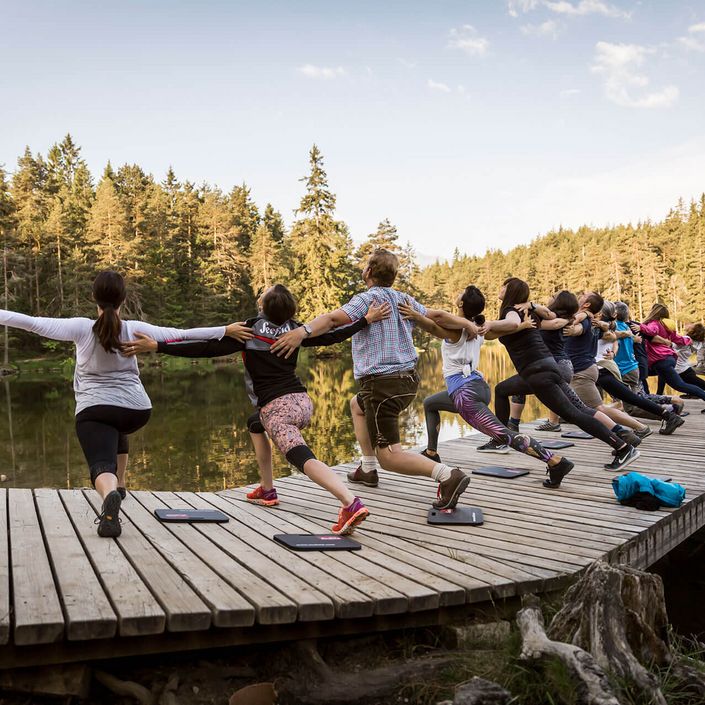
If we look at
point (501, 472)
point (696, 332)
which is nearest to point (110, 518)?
point (501, 472)

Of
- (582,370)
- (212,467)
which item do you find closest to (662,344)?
(582,370)

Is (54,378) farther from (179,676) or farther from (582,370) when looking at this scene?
(179,676)

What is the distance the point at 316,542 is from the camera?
3973 millimetres

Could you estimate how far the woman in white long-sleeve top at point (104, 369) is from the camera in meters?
4.01

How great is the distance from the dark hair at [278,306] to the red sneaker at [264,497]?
1.54 meters

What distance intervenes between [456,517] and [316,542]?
3.94 feet

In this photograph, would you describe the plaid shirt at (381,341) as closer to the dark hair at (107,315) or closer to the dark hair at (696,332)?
the dark hair at (107,315)

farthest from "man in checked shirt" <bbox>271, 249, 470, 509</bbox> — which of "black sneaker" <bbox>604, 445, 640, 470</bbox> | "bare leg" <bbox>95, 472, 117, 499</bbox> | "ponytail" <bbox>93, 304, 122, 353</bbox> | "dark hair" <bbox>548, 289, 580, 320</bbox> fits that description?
"dark hair" <bbox>548, 289, 580, 320</bbox>

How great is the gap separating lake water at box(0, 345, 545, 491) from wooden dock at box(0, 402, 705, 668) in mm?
6345

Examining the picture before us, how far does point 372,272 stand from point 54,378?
33.3m

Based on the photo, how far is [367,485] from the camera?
19.7ft

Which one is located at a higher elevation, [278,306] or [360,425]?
[278,306]

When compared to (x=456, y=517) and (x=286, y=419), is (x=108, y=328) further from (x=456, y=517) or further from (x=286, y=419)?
(x=456, y=517)

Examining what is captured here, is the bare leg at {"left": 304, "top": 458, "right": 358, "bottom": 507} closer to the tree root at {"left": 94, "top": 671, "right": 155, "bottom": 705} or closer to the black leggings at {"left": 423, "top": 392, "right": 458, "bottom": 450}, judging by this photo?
the tree root at {"left": 94, "top": 671, "right": 155, "bottom": 705}
